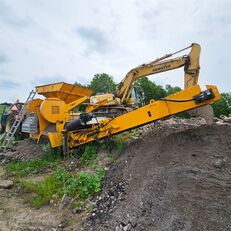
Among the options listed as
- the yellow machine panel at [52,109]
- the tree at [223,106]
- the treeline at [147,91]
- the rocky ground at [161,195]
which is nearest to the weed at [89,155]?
the rocky ground at [161,195]

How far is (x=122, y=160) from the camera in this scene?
16.5 feet

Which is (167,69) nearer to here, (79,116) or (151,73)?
(151,73)

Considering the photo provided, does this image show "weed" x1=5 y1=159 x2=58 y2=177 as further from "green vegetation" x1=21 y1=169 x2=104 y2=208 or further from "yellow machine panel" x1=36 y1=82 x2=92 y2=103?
"yellow machine panel" x1=36 y1=82 x2=92 y2=103

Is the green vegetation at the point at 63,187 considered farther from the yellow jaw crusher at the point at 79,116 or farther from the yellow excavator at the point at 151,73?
the yellow excavator at the point at 151,73

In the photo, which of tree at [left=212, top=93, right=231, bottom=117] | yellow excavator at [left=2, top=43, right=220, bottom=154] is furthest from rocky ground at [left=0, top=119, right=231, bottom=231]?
tree at [left=212, top=93, right=231, bottom=117]

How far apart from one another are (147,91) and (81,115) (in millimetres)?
25540

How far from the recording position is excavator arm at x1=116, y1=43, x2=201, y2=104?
552 cm

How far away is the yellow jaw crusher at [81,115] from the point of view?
14.5ft

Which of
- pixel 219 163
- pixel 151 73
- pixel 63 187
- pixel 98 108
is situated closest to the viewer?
pixel 219 163

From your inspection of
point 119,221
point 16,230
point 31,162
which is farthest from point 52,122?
point 119,221

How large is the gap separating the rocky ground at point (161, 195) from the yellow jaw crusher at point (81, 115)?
2.39ft

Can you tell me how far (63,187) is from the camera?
441cm

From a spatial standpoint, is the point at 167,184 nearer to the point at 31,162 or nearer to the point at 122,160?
the point at 122,160

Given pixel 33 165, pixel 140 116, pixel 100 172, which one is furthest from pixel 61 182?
pixel 140 116
